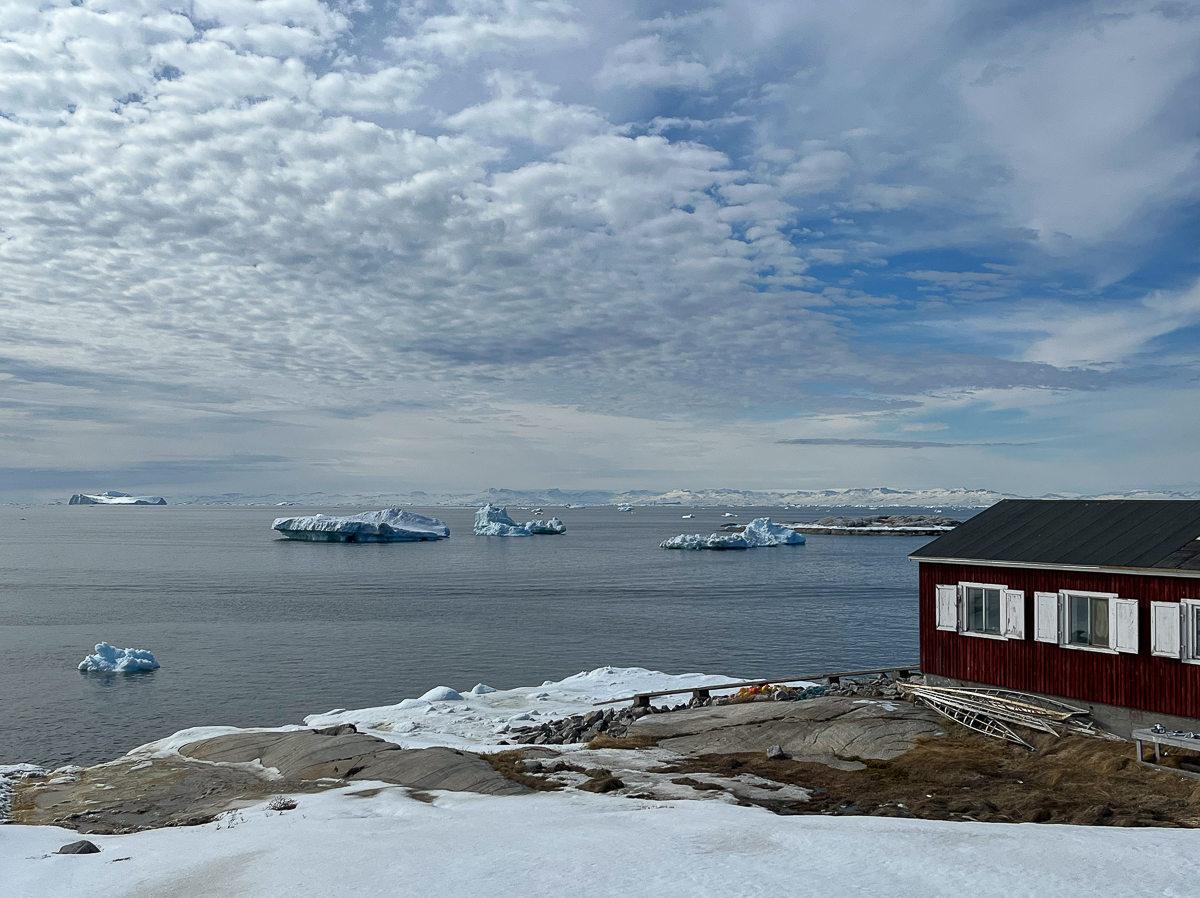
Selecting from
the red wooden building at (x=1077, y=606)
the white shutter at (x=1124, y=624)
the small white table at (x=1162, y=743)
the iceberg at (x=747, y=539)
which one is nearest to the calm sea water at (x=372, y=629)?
the red wooden building at (x=1077, y=606)

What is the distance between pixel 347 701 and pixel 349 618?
2709cm

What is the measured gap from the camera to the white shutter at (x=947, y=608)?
933 inches

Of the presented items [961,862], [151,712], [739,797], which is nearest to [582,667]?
[151,712]

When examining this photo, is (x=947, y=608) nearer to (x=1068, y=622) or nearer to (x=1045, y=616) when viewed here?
(x=1045, y=616)

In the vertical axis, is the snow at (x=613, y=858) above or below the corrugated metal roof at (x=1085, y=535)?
below

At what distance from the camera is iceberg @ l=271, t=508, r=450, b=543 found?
142500 millimetres

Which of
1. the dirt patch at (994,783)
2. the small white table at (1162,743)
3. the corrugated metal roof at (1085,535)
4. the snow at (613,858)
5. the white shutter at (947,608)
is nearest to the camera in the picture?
the snow at (613,858)

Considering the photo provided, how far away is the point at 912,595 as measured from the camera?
3059 inches

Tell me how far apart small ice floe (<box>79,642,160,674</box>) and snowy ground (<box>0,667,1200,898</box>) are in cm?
2920

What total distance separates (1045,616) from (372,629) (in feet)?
148

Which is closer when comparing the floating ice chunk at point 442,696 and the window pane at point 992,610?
the window pane at point 992,610

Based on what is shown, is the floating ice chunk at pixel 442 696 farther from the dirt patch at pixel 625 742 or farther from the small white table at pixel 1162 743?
the small white table at pixel 1162 743

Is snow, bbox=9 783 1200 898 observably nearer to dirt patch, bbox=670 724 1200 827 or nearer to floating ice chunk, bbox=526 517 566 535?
dirt patch, bbox=670 724 1200 827

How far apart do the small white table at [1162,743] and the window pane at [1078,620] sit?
2.77 m
